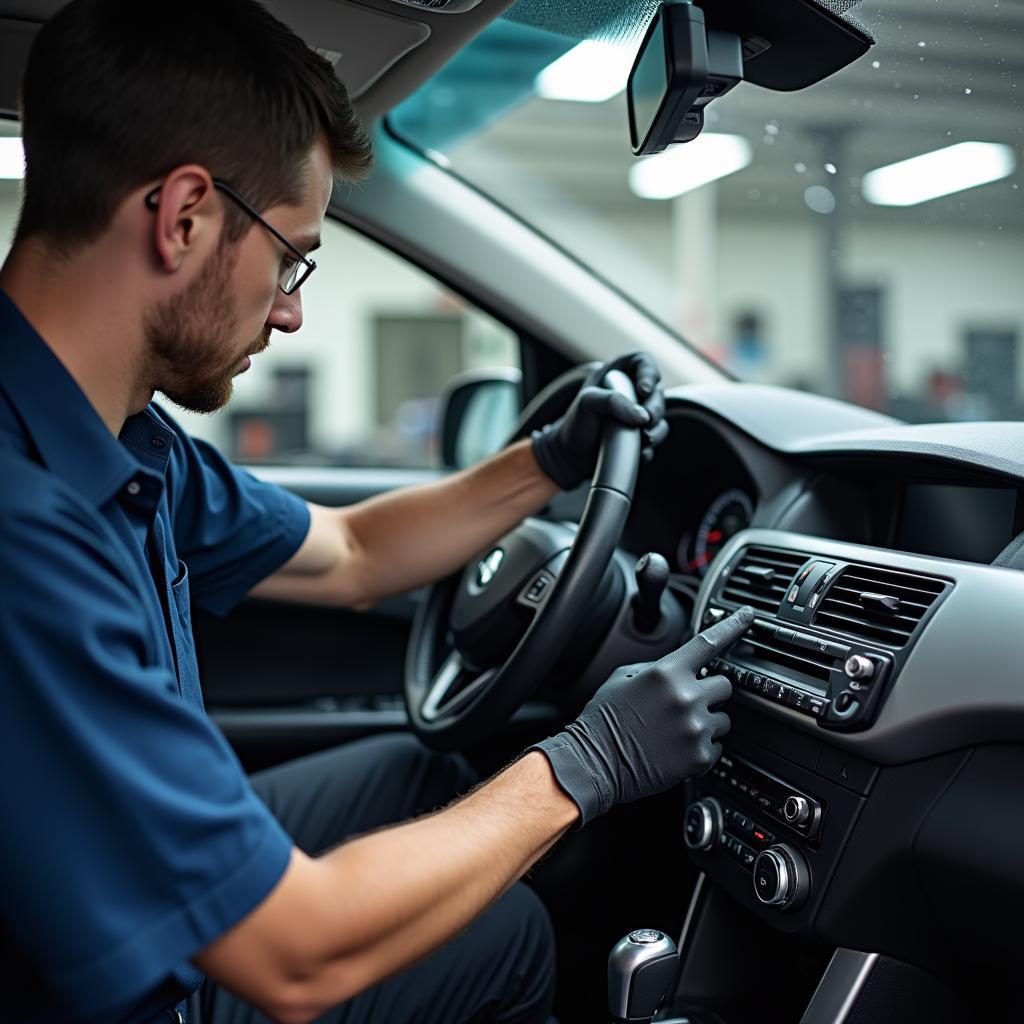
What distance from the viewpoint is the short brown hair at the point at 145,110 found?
93 cm

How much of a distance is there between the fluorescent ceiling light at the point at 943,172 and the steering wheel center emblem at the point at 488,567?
2.86 ft

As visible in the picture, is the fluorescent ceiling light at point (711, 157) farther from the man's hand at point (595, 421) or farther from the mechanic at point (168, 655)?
the mechanic at point (168, 655)

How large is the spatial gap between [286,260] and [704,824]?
2.50ft

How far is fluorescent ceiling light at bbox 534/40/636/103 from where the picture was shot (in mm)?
1438

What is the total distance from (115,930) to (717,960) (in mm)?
856

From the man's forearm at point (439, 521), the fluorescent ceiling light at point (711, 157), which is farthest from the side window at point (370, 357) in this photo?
the man's forearm at point (439, 521)

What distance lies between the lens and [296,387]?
42.9 feet

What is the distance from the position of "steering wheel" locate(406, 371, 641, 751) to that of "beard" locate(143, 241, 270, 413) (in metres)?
0.44

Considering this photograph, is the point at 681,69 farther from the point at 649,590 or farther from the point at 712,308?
the point at 712,308

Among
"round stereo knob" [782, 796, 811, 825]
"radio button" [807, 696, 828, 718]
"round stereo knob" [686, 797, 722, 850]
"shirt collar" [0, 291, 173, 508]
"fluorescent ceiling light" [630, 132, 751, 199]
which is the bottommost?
"round stereo knob" [686, 797, 722, 850]

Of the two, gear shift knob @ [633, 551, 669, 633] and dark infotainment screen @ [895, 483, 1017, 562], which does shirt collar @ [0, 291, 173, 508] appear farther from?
dark infotainment screen @ [895, 483, 1017, 562]

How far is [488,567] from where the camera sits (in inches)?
63.6

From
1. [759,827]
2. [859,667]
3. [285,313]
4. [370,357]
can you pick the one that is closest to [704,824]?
[759,827]

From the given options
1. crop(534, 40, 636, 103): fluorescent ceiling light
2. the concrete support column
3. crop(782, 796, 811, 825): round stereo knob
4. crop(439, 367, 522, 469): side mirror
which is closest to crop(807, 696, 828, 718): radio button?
crop(782, 796, 811, 825): round stereo knob
